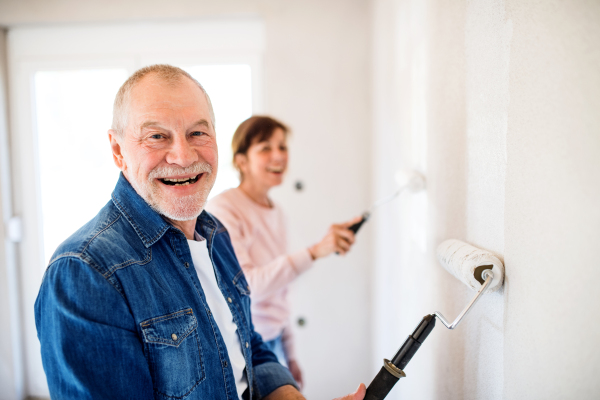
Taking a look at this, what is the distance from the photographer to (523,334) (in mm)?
499

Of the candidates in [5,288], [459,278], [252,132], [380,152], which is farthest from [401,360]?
[5,288]

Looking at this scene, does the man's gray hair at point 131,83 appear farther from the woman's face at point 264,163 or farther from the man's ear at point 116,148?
the woman's face at point 264,163

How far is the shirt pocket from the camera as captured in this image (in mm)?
640

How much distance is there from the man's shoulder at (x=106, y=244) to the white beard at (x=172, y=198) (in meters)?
0.07

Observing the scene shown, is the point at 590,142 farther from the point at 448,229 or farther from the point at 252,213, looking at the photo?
the point at 252,213

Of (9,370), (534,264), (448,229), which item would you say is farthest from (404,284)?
(9,370)

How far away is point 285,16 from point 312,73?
32cm

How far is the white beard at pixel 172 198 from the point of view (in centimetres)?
75

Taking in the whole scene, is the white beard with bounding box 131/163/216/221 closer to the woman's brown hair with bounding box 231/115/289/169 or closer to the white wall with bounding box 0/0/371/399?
the woman's brown hair with bounding box 231/115/289/169

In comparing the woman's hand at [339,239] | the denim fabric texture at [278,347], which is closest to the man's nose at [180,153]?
the woman's hand at [339,239]

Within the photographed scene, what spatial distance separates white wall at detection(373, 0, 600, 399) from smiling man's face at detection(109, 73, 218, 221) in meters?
0.52

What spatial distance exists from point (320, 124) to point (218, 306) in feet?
4.50

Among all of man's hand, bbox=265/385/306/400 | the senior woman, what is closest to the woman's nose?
the senior woman

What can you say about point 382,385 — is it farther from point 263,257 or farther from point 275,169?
point 275,169
